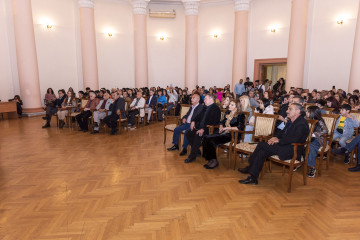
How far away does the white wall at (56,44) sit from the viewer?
11.5m

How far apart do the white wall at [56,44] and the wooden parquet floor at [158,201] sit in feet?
25.3

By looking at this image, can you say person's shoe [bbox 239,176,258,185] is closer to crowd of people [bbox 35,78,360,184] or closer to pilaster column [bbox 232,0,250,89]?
crowd of people [bbox 35,78,360,184]

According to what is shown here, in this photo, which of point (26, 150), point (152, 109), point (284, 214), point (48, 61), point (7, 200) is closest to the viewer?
point (284, 214)

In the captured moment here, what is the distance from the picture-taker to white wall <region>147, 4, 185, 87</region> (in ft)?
48.2

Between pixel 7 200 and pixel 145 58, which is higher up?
pixel 145 58

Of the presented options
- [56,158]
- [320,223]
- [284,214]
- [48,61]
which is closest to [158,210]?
[284,214]

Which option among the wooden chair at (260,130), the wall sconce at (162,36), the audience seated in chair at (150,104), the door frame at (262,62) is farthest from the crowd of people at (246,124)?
the wall sconce at (162,36)

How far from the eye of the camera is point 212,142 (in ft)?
14.8

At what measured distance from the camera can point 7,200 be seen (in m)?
3.31

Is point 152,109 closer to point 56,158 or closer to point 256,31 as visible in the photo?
point 56,158

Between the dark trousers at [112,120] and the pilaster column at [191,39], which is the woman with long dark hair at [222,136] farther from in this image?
the pilaster column at [191,39]

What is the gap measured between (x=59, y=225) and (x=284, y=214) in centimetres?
252

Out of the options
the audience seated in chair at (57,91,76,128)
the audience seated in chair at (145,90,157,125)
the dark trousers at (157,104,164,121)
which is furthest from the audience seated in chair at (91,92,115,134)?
the dark trousers at (157,104,164,121)

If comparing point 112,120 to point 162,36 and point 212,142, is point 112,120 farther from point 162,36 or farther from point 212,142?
point 162,36
